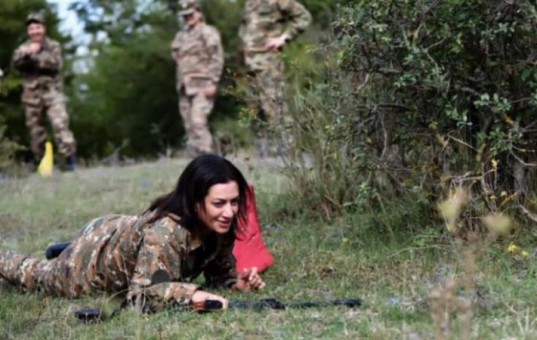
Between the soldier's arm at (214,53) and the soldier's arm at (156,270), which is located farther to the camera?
the soldier's arm at (214,53)

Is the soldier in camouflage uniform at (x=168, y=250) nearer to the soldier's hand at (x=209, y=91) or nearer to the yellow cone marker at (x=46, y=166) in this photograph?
the yellow cone marker at (x=46, y=166)

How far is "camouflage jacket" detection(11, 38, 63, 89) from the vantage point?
43.2 feet

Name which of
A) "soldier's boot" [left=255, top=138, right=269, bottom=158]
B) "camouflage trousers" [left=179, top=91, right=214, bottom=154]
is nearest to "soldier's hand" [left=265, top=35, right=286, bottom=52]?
"camouflage trousers" [left=179, top=91, right=214, bottom=154]

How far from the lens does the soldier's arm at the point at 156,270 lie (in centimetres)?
436

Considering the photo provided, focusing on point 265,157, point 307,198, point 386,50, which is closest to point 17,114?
point 265,157

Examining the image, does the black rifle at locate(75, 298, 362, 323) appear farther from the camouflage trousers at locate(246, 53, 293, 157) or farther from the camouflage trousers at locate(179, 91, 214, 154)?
the camouflage trousers at locate(179, 91, 214, 154)

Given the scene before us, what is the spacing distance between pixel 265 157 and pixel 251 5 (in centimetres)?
352

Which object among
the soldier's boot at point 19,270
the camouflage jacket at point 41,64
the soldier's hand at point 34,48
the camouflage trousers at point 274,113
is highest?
the soldier's hand at point 34,48

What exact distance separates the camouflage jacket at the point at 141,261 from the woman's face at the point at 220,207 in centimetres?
11

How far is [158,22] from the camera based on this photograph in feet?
73.3

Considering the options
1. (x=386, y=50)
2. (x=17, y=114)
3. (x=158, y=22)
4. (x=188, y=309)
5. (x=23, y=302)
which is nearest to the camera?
(x=188, y=309)

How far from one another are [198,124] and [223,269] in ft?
25.3

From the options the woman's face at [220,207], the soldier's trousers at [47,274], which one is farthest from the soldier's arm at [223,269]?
the soldier's trousers at [47,274]

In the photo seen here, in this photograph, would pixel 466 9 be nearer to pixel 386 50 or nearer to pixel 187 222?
pixel 386 50
